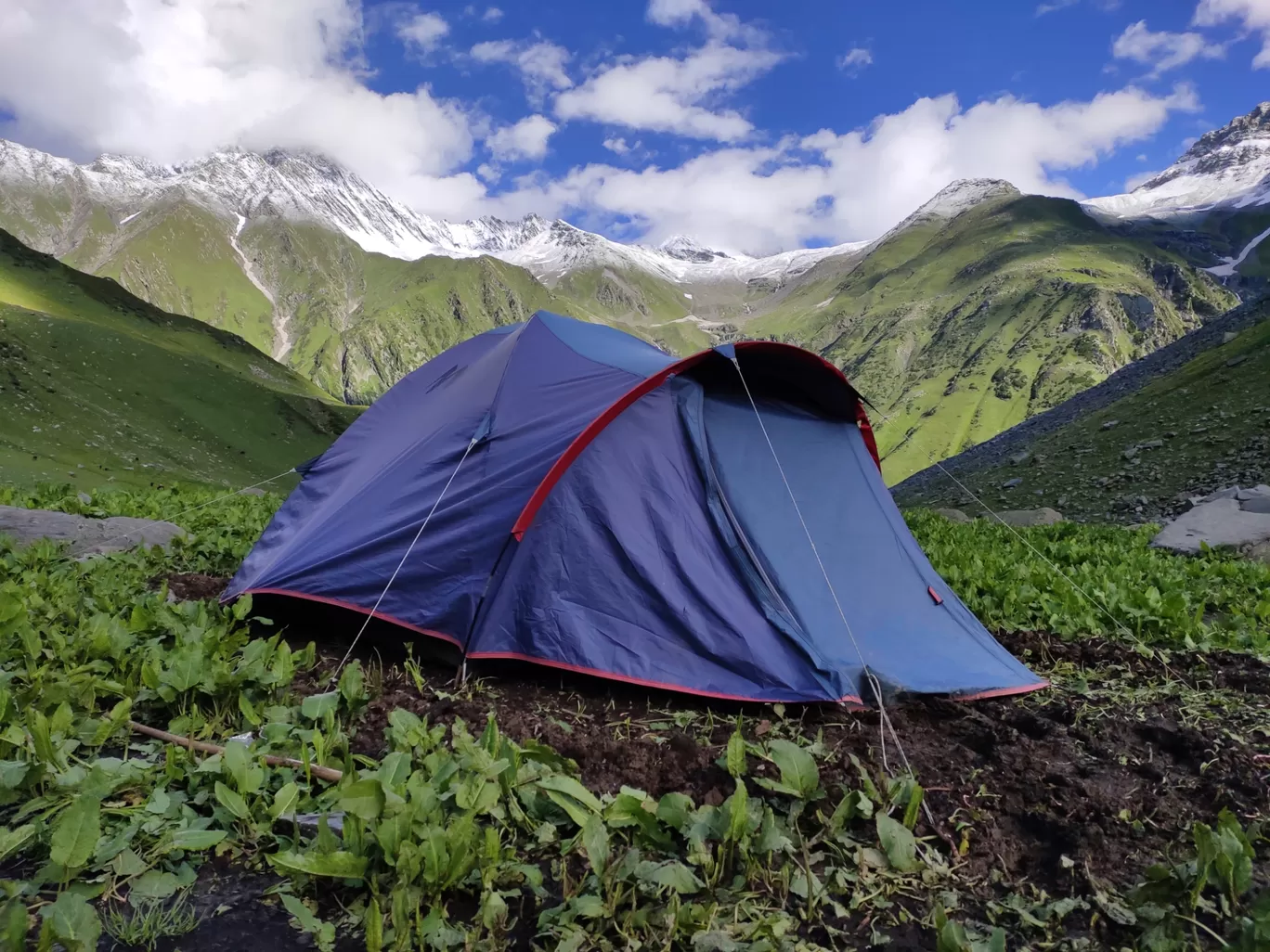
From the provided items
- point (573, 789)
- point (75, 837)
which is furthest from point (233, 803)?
point (573, 789)

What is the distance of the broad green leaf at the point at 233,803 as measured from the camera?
3.39 metres

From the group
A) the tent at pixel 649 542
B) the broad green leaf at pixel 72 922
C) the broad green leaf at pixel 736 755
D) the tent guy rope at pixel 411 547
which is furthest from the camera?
the tent guy rope at pixel 411 547

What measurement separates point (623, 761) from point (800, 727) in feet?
4.38

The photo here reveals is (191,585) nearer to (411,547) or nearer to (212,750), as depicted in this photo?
(411,547)

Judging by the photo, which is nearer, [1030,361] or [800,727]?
[800,727]

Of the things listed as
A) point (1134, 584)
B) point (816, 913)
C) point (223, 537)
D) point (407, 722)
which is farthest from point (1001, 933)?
point (223, 537)

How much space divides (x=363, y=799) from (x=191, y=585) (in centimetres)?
594

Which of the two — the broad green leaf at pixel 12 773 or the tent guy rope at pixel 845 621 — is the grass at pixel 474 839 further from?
the tent guy rope at pixel 845 621

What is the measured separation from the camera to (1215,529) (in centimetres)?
1213

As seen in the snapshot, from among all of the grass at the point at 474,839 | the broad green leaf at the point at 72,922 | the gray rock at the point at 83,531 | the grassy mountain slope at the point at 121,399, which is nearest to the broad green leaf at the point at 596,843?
the grass at the point at 474,839

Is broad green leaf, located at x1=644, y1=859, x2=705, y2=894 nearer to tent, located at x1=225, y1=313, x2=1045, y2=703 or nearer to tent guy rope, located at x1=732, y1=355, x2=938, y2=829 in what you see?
tent guy rope, located at x1=732, y1=355, x2=938, y2=829

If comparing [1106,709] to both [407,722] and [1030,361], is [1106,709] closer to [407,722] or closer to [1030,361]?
[407,722]

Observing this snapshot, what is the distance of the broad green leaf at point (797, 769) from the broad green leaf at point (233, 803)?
259cm

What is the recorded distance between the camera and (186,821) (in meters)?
3.40
